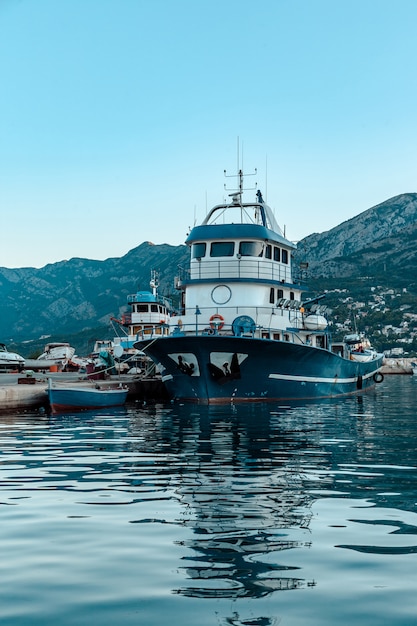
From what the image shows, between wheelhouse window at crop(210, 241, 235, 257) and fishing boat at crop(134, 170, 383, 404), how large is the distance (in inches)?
1.9

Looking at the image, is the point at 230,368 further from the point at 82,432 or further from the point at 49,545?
the point at 49,545

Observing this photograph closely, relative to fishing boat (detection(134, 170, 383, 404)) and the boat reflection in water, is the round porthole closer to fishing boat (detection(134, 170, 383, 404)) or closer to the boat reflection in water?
fishing boat (detection(134, 170, 383, 404))

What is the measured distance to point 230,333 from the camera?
32.5 m

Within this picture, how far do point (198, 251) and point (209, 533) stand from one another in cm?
2754

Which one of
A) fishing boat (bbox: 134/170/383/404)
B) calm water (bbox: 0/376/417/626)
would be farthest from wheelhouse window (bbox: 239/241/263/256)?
calm water (bbox: 0/376/417/626)

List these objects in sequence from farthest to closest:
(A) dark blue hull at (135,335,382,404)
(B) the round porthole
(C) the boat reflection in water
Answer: (B) the round porthole → (A) dark blue hull at (135,335,382,404) → (C) the boat reflection in water

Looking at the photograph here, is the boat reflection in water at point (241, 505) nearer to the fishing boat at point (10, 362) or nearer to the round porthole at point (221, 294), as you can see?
the round porthole at point (221, 294)

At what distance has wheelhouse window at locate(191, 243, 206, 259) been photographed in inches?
1362

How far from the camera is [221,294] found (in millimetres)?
33688

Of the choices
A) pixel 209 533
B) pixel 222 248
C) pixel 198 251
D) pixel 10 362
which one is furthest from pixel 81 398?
pixel 10 362

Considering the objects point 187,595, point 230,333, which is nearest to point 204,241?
point 230,333

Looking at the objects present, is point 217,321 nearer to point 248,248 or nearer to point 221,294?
point 221,294

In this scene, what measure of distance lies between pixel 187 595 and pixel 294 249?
3383 centimetres

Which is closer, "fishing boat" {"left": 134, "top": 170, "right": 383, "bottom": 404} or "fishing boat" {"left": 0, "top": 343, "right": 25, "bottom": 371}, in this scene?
"fishing boat" {"left": 134, "top": 170, "right": 383, "bottom": 404}
